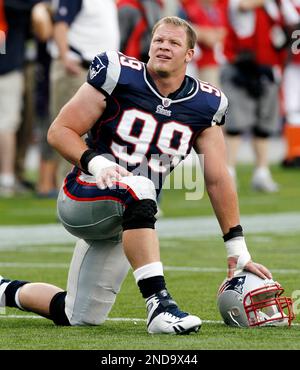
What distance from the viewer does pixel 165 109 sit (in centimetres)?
548

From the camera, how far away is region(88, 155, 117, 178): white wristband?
5.09 metres

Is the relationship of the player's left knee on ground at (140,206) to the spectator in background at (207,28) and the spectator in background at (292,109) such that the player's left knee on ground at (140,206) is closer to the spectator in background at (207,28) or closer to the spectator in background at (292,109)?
the spectator in background at (207,28)

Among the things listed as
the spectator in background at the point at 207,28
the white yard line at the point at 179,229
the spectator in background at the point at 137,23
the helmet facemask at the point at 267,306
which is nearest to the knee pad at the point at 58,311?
the helmet facemask at the point at 267,306

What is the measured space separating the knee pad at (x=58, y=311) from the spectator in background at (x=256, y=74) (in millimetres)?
7047

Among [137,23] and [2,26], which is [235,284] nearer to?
[137,23]

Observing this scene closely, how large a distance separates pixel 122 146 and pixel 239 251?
2.24 feet

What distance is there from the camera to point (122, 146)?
549cm

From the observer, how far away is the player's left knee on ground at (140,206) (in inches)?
198

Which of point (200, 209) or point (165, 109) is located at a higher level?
point (165, 109)

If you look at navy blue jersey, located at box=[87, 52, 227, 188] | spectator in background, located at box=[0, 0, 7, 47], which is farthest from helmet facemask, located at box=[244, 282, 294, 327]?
spectator in background, located at box=[0, 0, 7, 47]
